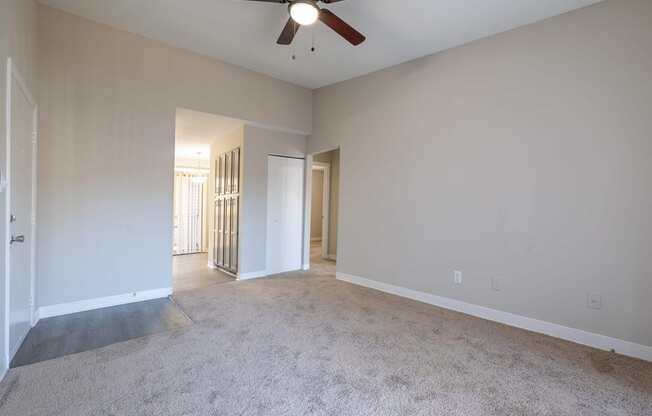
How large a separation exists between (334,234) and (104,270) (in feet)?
13.8

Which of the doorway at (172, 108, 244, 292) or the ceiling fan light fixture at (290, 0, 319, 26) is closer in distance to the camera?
the ceiling fan light fixture at (290, 0, 319, 26)

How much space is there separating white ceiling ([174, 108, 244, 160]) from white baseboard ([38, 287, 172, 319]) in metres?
2.24

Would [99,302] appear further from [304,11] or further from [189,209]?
[189,209]

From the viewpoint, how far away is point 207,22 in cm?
322

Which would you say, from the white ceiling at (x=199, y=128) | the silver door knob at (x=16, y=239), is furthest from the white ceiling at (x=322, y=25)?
the silver door knob at (x=16, y=239)

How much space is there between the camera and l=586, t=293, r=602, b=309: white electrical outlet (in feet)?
8.80

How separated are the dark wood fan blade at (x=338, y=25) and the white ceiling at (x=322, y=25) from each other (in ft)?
1.10

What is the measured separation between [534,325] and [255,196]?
377 centimetres

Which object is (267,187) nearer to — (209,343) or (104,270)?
(104,270)

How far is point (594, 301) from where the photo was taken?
2.71m

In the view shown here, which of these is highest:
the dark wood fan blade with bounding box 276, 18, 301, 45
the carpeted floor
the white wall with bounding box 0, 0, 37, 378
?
the dark wood fan blade with bounding box 276, 18, 301, 45

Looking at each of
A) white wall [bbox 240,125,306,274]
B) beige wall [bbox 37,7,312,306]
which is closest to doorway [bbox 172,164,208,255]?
white wall [bbox 240,125,306,274]

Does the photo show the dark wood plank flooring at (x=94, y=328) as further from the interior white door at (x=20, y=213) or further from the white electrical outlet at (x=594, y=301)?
the white electrical outlet at (x=594, y=301)

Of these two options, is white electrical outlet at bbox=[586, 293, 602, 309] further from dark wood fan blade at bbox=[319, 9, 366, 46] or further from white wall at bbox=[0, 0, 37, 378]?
white wall at bbox=[0, 0, 37, 378]
